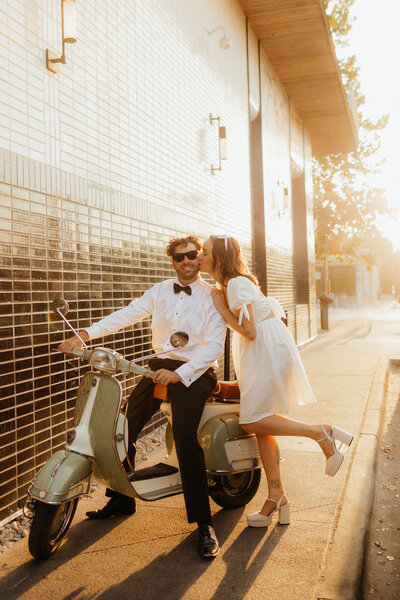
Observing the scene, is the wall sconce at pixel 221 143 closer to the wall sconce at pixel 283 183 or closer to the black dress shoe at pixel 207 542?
the wall sconce at pixel 283 183

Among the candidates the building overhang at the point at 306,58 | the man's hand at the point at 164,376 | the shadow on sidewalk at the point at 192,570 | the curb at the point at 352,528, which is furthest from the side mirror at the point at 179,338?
the building overhang at the point at 306,58

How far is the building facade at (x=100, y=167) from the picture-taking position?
3795mm

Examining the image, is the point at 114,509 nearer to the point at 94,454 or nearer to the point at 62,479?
the point at 94,454

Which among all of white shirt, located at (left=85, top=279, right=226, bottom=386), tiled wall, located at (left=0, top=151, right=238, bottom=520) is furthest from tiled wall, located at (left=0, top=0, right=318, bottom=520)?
white shirt, located at (left=85, top=279, right=226, bottom=386)

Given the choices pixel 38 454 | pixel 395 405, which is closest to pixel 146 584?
pixel 38 454

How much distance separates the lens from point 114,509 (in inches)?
148

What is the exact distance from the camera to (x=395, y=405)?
765cm

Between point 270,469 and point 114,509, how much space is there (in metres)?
1.01

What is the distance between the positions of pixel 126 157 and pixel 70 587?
3798mm

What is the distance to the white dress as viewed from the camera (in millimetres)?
3580

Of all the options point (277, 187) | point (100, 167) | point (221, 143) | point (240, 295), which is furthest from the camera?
point (277, 187)

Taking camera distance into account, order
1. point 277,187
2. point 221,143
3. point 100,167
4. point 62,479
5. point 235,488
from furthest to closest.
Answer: point 277,187, point 221,143, point 100,167, point 235,488, point 62,479

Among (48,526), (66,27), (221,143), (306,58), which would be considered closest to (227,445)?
(48,526)

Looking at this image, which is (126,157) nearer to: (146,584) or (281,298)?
(146,584)
